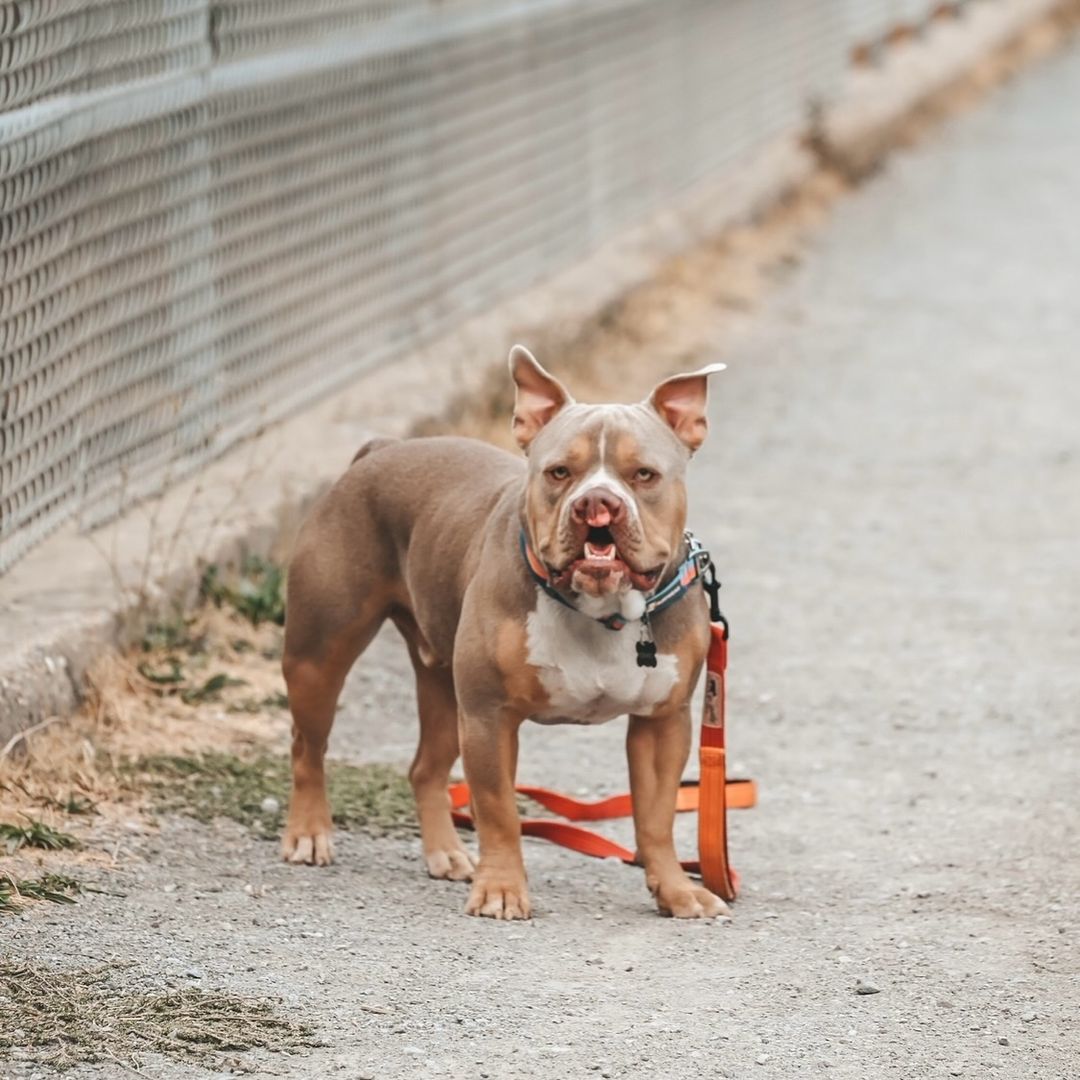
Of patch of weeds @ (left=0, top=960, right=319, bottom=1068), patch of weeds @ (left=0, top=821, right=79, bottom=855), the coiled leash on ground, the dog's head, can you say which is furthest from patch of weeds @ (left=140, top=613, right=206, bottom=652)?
patch of weeds @ (left=0, top=960, right=319, bottom=1068)

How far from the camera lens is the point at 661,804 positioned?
18.4 feet

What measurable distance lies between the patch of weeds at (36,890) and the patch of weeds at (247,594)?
7.71ft

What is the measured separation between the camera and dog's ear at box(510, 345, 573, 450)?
5.40 metres

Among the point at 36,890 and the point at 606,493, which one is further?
the point at 36,890

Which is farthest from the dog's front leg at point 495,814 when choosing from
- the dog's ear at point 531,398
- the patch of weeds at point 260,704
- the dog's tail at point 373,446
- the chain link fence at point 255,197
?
the chain link fence at point 255,197

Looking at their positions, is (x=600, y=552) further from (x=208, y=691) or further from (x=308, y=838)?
(x=208, y=691)

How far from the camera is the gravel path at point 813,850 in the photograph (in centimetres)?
476

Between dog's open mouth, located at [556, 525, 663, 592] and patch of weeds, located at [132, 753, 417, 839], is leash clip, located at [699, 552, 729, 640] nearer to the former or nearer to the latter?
dog's open mouth, located at [556, 525, 663, 592]

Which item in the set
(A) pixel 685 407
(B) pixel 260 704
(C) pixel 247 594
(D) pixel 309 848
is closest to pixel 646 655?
(A) pixel 685 407

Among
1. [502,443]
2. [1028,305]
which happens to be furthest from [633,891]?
[1028,305]

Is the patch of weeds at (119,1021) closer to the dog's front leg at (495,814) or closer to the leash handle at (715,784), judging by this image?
the dog's front leg at (495,814)

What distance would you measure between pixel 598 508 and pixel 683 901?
3.59 feet

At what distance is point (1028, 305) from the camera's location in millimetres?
14797

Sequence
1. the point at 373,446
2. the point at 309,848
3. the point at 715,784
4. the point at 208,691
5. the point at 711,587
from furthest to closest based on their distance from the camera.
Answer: the point at 208,691, the point at 373,446, the point at 309,848, the point at 715,784, the point at 711,587
